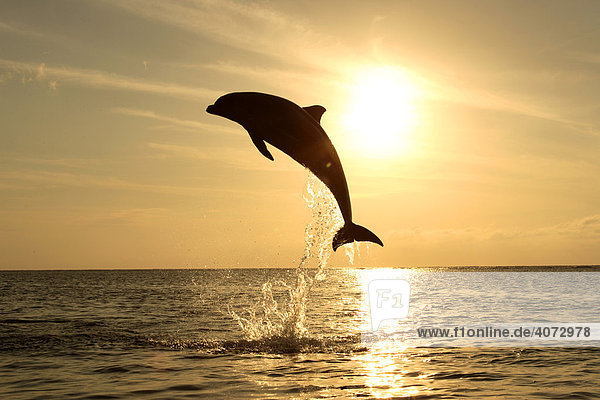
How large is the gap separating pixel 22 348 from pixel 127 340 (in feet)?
11.0

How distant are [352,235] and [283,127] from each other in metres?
2.90

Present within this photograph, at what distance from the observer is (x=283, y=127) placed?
10.8 m

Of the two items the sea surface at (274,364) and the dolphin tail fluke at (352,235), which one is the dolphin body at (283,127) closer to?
the dolphin tail fluke at (352,235)

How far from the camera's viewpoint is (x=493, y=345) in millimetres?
18641

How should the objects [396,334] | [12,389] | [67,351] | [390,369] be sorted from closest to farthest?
[12,389]
[390,369]
[67,351]
[396,334]

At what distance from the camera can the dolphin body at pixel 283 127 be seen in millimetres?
10805

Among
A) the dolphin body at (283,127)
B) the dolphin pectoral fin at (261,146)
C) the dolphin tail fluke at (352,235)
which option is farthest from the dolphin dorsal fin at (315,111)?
the dolphin tail fluke at (352,235)

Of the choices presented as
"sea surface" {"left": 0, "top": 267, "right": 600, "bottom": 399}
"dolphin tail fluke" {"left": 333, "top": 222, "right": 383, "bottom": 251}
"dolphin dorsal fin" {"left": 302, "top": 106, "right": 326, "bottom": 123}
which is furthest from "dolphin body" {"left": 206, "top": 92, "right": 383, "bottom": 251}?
"sea surface" {"left": 0, "top": 267, "right": 600, "bottom": 399}

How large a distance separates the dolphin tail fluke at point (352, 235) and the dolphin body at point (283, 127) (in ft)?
4.26

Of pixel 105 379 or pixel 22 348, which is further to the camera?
pixel 22 348

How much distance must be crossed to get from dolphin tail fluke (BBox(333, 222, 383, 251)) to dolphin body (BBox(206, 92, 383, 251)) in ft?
4.26

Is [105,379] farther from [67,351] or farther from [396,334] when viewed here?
[396,334]

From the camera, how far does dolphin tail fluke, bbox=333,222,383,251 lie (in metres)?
12.1

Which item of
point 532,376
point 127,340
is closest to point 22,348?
point 127,340
